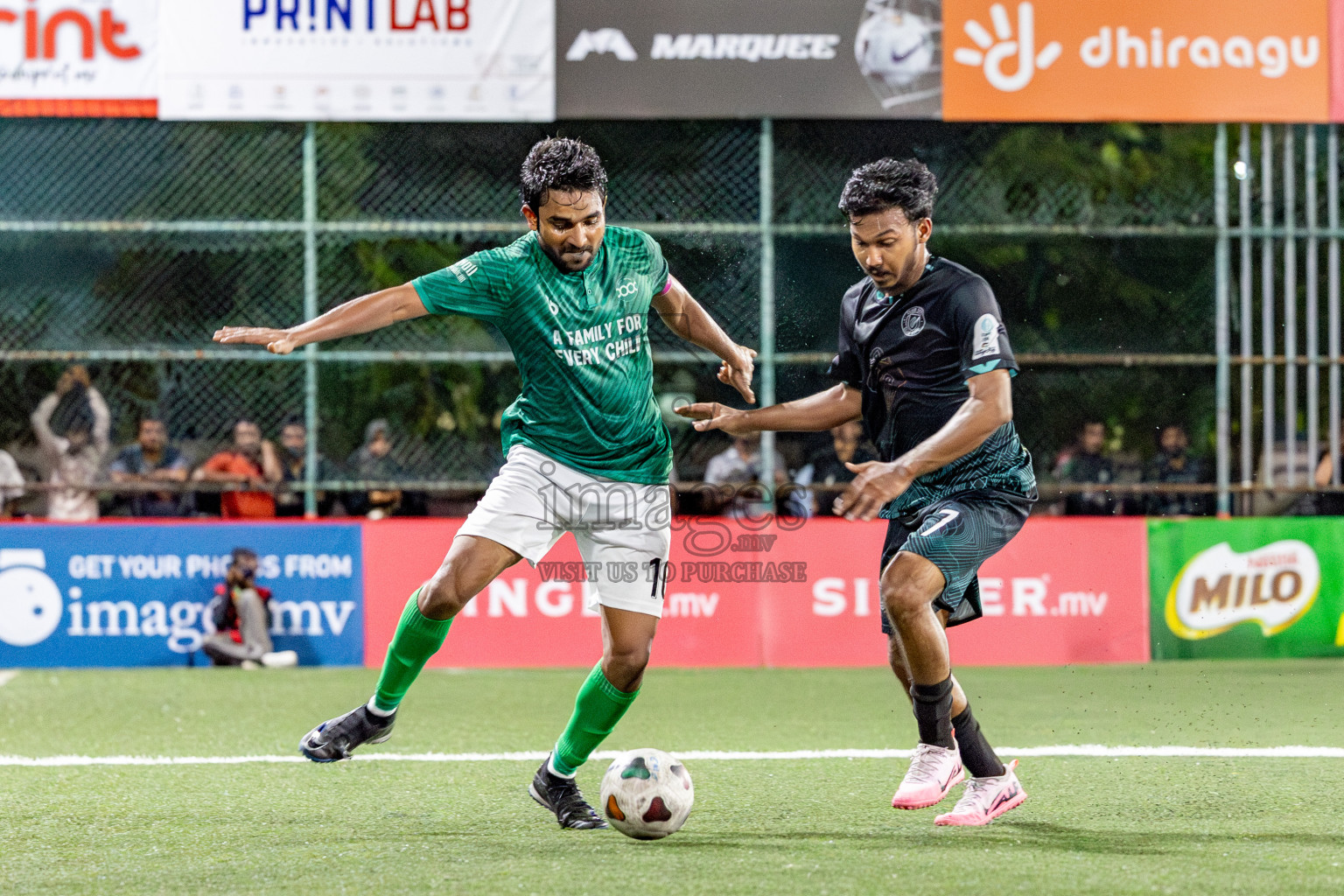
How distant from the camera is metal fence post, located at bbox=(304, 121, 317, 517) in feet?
34.5

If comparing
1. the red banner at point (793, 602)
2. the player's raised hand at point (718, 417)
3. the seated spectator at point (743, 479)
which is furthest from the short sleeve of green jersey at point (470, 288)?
the seated spectator at point (743, 479)

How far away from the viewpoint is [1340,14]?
10.4m

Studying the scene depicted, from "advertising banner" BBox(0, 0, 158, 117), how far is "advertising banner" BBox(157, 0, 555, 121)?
0.19m

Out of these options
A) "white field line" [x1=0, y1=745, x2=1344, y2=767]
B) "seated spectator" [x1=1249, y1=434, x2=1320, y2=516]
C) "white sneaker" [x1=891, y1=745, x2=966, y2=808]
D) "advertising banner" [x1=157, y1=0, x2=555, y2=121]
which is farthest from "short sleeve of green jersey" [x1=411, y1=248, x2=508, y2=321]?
"seated spectator" [x1=1249, y1=434, x2=1320, y2=516]

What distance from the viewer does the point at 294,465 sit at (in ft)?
34.8

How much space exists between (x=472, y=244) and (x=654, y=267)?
585 centimetres

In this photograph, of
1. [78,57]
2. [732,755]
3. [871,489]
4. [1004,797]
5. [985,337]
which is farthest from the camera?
[78,57]

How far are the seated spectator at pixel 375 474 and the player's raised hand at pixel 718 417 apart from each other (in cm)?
552

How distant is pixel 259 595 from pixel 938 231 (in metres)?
5.01

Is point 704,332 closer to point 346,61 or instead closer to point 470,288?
point 470,288

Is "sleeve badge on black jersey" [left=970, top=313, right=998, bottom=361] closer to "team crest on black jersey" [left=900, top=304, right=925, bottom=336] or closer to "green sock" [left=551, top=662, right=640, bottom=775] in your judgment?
"team crest on black jersey" [left=900, top=304, right=925, bottom=336]

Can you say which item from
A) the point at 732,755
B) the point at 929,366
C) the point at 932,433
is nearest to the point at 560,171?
the point at 929,366

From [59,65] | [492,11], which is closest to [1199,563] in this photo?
[492,11]

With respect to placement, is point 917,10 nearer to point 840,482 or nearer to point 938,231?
point 938,231
